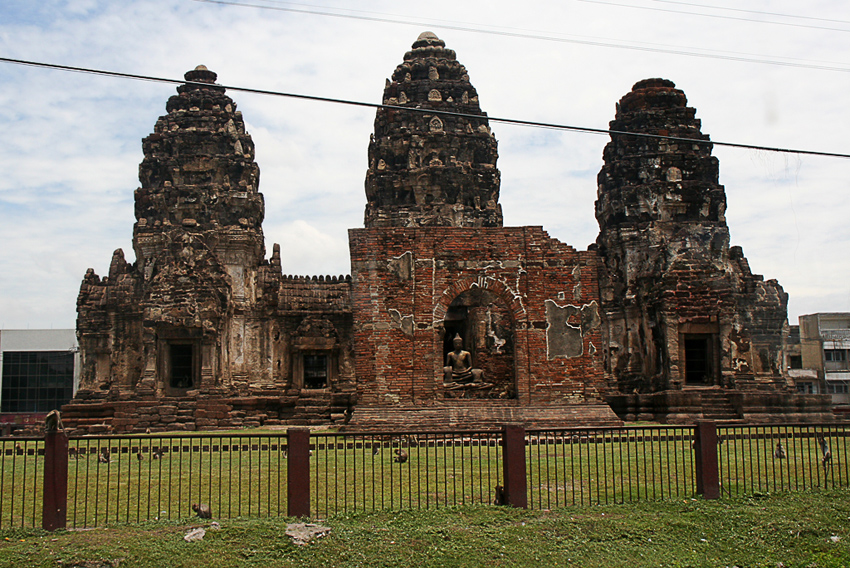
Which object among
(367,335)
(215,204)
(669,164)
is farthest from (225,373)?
(669,164)

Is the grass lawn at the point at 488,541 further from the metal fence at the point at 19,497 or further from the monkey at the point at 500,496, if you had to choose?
the metal fence at the point at 19,497

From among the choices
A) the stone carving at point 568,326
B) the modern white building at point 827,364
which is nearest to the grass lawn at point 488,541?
the stone carving at point 568,326

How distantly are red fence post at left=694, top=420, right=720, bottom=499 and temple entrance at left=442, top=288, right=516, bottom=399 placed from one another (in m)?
8.84

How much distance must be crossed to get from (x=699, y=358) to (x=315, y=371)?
14.0 metres

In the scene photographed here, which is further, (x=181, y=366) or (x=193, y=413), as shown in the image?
(x=181, y=366)

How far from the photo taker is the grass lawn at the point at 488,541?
9.22 metres

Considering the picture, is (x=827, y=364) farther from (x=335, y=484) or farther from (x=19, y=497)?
(x=19, y=497)

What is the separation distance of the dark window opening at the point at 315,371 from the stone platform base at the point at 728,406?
1130 cm

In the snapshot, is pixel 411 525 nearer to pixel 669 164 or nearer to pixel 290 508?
pixel 290 508

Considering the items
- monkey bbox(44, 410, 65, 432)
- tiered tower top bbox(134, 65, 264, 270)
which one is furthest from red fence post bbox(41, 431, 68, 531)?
tiered tower top bbox(134, 65, 264, 270)

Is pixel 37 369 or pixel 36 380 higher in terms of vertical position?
pixel 37 369

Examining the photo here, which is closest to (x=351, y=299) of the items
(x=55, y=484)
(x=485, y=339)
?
(x=485, y=339)

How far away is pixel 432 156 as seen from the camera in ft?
116

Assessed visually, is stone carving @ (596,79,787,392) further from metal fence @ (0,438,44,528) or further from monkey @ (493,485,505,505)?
metal fence @ (0,438,44,528)
